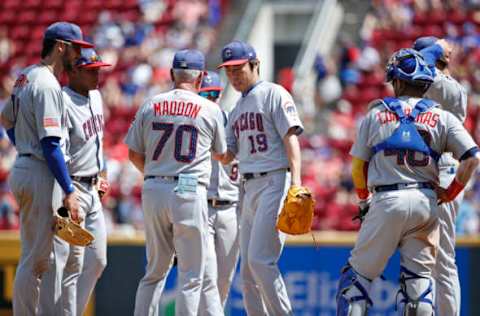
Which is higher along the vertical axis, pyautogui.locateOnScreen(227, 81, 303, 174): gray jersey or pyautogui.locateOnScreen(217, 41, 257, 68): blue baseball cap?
pyautogui.locateOnScreen(217, 41, 257, 68): blue baseball cap

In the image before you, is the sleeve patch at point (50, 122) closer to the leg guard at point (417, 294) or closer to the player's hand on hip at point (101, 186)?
the player's hand on hip at point (101, 186)

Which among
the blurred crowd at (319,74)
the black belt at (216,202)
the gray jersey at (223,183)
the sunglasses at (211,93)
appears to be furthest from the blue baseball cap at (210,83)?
the blurred crowd at (319,74)

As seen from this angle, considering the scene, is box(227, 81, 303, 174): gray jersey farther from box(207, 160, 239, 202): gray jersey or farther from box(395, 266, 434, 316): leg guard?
box(395, 266, 434, 316): leg guard

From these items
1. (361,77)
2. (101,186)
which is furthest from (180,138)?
(361,77)

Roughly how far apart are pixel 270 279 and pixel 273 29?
46.6 ft

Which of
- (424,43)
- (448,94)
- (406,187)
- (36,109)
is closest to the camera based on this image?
(36,109)

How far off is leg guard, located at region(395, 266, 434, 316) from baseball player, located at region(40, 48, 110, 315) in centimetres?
223

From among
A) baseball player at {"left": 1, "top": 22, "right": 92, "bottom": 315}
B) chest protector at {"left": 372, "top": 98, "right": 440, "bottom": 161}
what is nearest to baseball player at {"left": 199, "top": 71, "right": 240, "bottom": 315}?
baseball player at {"left": 1, "top": 22, "right": 92, "bottom": 315}

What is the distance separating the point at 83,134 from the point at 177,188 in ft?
2.87

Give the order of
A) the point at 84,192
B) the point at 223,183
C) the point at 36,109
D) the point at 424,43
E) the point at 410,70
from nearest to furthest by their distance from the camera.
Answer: the point at 36,109 → the point at 410,70 → the point at 84,192 → the point at 424,43 → the point at 223,183

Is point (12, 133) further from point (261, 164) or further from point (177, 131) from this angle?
point (261, 164)

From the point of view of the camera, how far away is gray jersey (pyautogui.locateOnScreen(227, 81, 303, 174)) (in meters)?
8.05

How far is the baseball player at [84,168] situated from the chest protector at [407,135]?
209cm

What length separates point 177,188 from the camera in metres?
7.68
